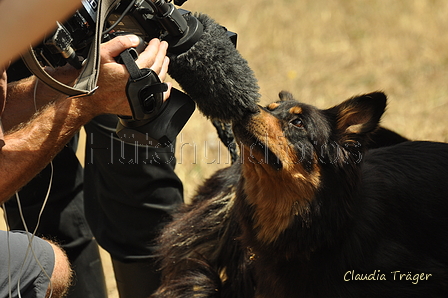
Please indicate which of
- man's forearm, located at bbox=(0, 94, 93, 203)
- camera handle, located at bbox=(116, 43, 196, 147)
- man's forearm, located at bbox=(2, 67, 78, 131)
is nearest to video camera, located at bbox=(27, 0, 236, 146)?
camera handle, located at bbox=(116, 43, 196, 147)

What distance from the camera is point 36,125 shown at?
226 cm

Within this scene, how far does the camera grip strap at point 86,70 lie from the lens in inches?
77.0

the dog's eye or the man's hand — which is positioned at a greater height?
the dog's eye

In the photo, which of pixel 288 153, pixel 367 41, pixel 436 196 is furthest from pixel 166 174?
pixel 367 41

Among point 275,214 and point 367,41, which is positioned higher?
point 367,41

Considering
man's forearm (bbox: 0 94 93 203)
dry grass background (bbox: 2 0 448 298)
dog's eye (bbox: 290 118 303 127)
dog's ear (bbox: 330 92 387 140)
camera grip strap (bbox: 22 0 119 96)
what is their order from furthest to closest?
dry grass background (bbox: 2 0 448 298) < dog's eye (bbox: 290 118 303 127) < dog's ear (bbox: 330 92 387 140) < man's forearm (bbox: 0 94 93 203) < camera grip strap (bbox: 22 0 119 96)

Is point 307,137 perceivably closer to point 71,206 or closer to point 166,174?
point 166,174

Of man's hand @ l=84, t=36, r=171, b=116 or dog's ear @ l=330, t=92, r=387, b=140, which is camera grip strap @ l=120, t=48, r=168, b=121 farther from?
dog's ear @ l=330, t=92, r=387, b=140

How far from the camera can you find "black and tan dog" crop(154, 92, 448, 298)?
8.38ft

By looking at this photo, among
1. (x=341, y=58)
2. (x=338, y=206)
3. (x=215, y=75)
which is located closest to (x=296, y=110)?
(x=338, y=206)

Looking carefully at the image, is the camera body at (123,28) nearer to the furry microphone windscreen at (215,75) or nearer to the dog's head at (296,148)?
the furry microphone windscreen at (215,75)

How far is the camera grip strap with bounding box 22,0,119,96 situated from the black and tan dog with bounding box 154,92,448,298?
2.58ft

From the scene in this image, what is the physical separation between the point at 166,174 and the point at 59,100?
1.00 metres

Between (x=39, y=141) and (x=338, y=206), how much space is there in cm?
148
